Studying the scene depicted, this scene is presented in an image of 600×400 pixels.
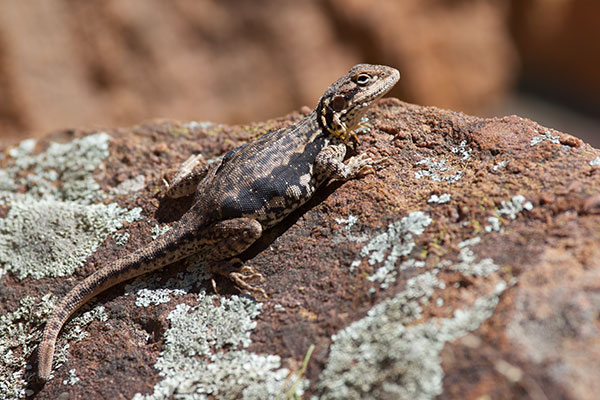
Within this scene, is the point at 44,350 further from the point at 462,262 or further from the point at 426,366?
the point at 462,262

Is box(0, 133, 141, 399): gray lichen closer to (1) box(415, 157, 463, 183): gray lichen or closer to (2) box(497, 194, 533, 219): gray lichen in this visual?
(1) box(415, 157, 463, 183): gray lichen

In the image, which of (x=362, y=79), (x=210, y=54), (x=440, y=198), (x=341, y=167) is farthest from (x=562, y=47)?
(x=440, y=198)

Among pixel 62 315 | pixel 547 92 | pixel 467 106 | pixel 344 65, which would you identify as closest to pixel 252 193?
pixel 62 315

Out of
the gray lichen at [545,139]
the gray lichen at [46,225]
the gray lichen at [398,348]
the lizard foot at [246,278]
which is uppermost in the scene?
the gray lichen at [46,225]

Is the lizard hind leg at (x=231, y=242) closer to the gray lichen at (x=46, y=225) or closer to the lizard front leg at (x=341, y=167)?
the lizard front leg at (x=341, y=167)

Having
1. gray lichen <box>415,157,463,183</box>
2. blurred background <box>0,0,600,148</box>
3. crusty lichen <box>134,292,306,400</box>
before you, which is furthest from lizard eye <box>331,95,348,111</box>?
blurred background <box>0,0,600,148</box>

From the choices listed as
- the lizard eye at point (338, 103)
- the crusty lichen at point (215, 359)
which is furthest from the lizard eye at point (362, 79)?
the crusty lichen at point (215, 359)
